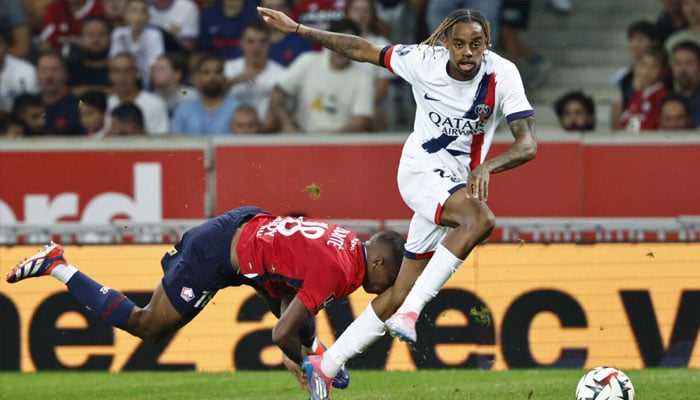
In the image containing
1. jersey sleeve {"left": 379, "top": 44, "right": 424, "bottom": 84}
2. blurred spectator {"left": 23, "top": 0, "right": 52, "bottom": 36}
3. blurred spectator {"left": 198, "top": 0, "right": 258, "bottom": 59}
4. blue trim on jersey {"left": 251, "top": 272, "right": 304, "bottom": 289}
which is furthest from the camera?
blurred spectator {"left": 23, "top": 0, "right": 52, "bottom": 36}

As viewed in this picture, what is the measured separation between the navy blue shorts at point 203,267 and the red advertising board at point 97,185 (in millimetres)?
4244

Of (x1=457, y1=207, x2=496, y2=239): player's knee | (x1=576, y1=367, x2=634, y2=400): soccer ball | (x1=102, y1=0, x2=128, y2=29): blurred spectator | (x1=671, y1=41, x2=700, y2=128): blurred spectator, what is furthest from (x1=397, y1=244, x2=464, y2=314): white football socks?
(x1=102, y1=0, x2=128, y2=29): blurred spectator

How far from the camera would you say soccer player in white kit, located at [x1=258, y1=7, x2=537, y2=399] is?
810 centimetres

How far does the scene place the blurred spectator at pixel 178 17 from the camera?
14508mm

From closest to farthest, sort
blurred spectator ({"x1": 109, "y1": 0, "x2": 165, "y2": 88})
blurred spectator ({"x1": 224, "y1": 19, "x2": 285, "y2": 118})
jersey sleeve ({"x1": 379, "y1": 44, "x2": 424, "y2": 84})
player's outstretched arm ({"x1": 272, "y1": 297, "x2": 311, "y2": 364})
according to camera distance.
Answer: player's outstretched arm ({"x1": 272, "y1": 297, "x2": 311, "y2": 364}) → jersey sleeve ({"x1": 379, "y1": 44, "x2": 424, "y2": 84}) → blurred spectator ({"x1": 224, "y1": 19, "x2": 285, "y2": 118}) → blurred spectator ({"x1": 109, "y1": 0, "x2": 165, "y2": 88})

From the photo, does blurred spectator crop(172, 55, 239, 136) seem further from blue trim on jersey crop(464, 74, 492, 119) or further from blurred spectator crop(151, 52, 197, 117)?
blue trim on jersey crop(464, 74, 492, 119)

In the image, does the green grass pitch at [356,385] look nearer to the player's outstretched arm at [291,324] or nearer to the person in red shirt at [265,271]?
the person in red shirt at [265,271]

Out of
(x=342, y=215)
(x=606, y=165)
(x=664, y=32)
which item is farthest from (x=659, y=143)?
(x=342, y=215)

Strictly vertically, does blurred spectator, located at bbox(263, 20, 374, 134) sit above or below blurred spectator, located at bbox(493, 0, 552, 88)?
below

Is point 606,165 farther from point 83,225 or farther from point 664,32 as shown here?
point 83,225

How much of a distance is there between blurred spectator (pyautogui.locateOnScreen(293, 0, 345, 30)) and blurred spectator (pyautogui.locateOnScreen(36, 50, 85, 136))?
8.04ft

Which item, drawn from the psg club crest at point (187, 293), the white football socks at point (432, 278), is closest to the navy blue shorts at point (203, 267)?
the psg club crest at point (187, 293)

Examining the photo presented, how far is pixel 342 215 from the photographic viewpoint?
12875mm

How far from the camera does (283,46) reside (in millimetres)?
14180
